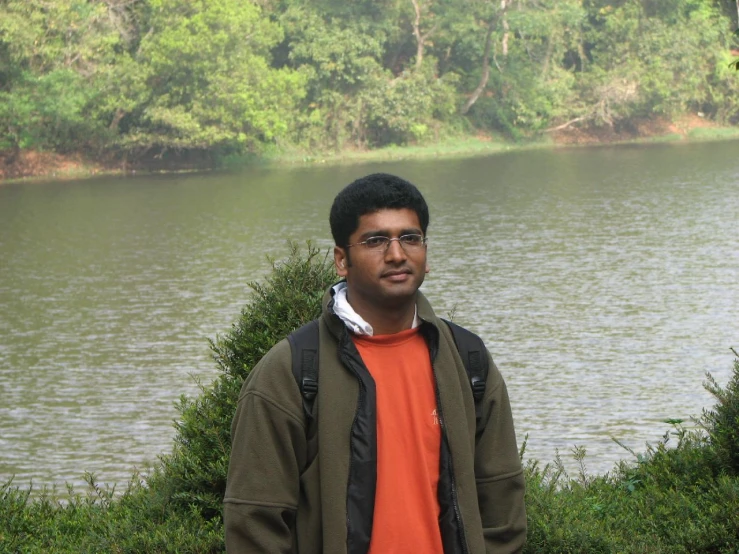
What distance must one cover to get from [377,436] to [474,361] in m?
0.32

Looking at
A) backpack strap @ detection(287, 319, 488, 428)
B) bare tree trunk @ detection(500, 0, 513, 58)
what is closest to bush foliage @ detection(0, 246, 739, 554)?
backpack strap @ detection(287, 319, 488, 428)

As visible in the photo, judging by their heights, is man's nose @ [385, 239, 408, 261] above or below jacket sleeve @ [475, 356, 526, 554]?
above

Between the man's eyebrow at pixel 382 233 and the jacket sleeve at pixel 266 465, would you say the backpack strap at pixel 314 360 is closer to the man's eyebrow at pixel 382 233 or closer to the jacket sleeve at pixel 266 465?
the jacket sleeve at pixel 266 465

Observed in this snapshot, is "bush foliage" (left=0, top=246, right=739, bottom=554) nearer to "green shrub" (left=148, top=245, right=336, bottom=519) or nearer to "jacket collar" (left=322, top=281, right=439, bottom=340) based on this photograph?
"green shrub" (left=148, top=245, right=336, bottom=519)

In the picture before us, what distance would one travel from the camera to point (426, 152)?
51.2 meters

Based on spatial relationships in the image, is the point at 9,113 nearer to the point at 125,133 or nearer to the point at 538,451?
the point at 125,133

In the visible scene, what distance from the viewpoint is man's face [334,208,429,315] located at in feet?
8.95

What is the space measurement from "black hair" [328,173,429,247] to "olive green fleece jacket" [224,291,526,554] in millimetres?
249

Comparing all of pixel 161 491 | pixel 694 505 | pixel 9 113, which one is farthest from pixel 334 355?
pixel 9 113

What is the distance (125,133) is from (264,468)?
44.9m

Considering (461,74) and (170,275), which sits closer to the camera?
(170,275)

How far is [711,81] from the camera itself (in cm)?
5844

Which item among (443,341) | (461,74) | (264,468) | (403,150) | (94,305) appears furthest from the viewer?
(461,74)

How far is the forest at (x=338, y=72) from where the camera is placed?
43188 mm
